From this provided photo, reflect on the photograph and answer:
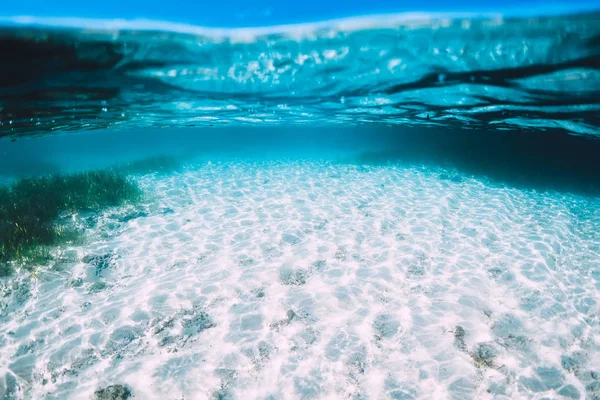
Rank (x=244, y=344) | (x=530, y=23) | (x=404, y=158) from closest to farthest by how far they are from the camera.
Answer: (x=530, y=23)
(x=244, y=344)
(x=404, y=158)

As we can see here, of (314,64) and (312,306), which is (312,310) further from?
(314,64)

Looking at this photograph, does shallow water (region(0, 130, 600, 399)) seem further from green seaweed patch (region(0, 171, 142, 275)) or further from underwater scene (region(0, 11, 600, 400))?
green seaweed patch (region(0, 171, 142, 275))

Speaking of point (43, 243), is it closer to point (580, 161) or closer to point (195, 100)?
point (195, 100)

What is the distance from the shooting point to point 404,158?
94.2ft

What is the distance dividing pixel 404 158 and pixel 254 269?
2465cm

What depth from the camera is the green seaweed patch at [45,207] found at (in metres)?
8.16

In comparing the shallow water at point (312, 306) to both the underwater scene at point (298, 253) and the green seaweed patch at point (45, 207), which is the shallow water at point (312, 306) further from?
the green seaweed patch at point (45, 207)

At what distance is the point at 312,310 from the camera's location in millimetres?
6336

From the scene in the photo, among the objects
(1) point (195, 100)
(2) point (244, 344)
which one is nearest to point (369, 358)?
(2) point (244, 344)

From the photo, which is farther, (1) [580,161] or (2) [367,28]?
(1) [580,161]

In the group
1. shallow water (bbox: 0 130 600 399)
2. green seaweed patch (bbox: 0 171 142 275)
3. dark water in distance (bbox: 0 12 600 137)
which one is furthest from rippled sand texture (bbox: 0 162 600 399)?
dark water in distance (bbox: 0 12 600 137)

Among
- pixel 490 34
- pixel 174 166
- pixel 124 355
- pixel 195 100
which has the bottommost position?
pixel 174 166

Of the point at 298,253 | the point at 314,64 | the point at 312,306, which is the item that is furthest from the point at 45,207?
the point at 314,64

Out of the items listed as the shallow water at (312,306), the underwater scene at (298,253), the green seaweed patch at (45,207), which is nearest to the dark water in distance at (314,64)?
the underwater scene at (298,253)
